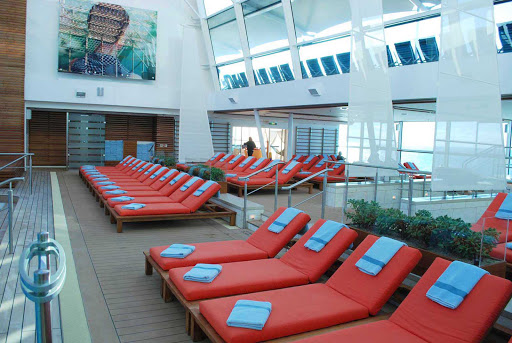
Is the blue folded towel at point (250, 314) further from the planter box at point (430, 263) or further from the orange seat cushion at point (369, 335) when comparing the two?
the planter box at point (430, 263)

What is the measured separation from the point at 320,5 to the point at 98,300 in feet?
32.5

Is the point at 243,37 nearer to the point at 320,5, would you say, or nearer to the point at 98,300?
the point at 320,5

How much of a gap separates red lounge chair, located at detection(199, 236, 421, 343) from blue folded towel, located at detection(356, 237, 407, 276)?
0.14ft

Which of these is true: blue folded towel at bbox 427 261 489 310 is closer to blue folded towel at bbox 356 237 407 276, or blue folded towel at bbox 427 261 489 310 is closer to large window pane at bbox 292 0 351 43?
blue folded towel at bbox 356 237 407 276

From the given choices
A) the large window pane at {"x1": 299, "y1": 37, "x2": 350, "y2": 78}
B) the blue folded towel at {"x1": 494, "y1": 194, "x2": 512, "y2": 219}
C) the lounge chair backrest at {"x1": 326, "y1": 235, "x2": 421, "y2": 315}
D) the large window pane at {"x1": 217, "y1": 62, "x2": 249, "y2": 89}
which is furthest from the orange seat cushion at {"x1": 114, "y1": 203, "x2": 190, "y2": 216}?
the large window pane at {"x1": 217, "y1": 62, "x2": 249, "y2": 89}

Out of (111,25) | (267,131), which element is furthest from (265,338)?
(267,131)

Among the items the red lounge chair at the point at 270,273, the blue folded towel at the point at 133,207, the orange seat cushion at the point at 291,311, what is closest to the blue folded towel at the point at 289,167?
the blue folded towel at the point at 133,207

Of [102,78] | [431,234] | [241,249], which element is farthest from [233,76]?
[431,234]

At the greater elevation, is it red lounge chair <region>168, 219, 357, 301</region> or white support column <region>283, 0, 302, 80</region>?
white support column <region>283, 0, 302, 80</region>

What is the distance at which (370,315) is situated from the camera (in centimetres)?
342

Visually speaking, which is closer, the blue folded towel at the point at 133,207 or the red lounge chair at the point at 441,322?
the red lounge chair at the point at 441,322

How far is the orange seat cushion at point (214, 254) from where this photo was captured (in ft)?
14.0

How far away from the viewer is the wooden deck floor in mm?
3418

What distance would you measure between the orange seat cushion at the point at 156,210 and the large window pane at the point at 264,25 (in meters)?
7.55
